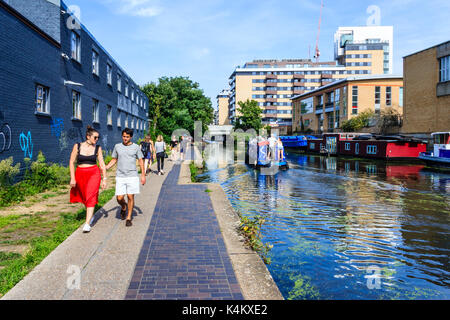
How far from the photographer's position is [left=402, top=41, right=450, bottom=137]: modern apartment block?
32000 millimetres

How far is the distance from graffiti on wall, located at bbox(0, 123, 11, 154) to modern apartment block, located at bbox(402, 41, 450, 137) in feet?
112

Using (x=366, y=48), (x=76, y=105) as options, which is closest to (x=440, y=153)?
(x=76, y=105)

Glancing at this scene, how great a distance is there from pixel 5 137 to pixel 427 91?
36.5 meters

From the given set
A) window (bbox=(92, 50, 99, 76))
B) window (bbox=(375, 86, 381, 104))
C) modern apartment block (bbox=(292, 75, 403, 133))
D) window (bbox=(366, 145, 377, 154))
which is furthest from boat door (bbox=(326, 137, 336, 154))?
window (bbox=(92, 50, 99, 76))

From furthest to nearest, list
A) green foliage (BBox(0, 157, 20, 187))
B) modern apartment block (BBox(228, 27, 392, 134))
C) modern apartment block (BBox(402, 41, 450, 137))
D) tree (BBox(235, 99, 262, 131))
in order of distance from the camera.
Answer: modern apartment block (BBox(228, 27, 392, 134)), tree (BBox(235, 99, 262, 131)), modern apartment block (BBox(402, 41, 450, 137)), green foliage (BBox(0, 157, 20, 187))

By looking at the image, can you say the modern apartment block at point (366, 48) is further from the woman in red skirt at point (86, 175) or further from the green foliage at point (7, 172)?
the woman in red skirt at point (86, 175)

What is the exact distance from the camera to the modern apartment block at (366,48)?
101750 mm

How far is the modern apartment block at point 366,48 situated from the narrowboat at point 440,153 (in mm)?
84341

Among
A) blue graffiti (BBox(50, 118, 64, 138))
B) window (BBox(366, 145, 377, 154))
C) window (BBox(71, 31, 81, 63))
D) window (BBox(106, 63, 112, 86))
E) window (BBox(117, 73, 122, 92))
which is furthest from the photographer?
window (BBox(366, 145, 377, 154))

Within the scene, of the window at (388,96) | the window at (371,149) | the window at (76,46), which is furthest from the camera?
the window at (388,96)

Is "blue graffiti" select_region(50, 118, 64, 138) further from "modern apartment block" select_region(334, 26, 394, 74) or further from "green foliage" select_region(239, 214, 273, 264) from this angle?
"modern apartment block" select_region(334, 26, 394, 74)

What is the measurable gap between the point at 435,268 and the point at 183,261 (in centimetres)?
392

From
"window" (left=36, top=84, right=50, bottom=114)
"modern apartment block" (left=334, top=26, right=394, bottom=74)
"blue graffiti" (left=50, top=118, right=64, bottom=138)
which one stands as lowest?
"blue graffiti" (left=50, top=118, right=64, bottom=138)

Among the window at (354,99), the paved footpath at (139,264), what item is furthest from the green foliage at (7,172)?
the window at (354,99)
